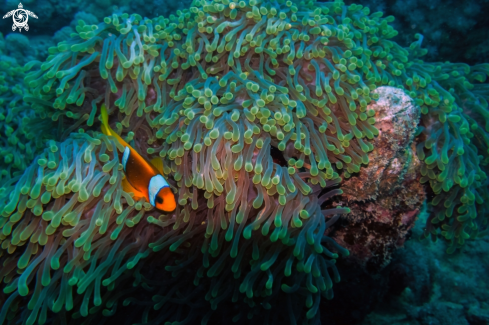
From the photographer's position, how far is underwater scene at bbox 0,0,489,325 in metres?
2.49

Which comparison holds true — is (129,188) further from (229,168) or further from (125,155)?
(229,168)

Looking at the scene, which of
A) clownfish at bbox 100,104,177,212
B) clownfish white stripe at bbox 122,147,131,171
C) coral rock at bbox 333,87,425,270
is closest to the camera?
clownfish at bbox 100,104,177,212

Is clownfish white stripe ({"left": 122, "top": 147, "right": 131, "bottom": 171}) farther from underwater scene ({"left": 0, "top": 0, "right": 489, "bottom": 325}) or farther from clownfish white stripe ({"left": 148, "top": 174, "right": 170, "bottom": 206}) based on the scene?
clownfish white stripe ({"left": 148, "top": 174, "right": 170, "bottom": 206})

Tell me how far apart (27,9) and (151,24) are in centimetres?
776

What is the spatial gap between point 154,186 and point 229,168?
24.2 inches

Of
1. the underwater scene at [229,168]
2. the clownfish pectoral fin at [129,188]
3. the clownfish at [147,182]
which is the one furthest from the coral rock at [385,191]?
the clownfish pectoral fin at [129,188]

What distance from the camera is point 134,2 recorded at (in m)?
9.61

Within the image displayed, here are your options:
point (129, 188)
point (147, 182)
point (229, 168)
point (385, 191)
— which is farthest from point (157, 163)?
point (385, 191)

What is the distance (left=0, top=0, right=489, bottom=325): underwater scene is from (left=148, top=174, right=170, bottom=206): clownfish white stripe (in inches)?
0.5

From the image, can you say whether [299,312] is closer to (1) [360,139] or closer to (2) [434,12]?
(1) [360,139]

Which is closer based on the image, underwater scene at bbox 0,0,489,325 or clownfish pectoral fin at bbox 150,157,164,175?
underwater scene at bbox 0,0,489,325

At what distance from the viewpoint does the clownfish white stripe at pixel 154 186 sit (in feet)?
7.96

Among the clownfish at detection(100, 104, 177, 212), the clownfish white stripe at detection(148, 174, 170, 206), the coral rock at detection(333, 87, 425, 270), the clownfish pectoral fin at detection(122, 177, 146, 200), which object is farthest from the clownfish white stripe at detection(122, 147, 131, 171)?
the coral rock at detection(333, 87, 425, 270)

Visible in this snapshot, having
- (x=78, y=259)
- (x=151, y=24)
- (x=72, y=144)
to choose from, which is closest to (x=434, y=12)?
(x=151, y=24)
